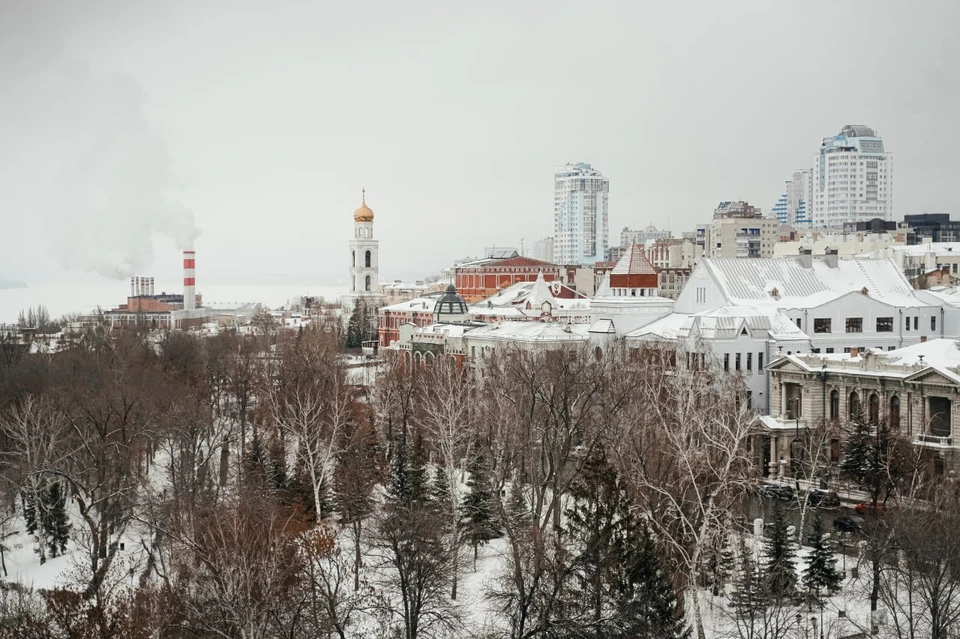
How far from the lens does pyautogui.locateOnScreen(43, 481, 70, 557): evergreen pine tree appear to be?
141 ft

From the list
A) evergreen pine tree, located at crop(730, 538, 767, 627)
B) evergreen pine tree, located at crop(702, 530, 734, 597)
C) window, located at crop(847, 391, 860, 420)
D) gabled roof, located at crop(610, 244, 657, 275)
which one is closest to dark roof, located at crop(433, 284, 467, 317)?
gabled roof, located at crop(610, 244, 657, 275)

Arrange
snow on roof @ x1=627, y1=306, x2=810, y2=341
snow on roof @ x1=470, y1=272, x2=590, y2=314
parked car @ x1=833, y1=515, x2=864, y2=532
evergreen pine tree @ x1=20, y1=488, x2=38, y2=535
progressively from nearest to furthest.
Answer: parked car @ x1=833, y1=515, x2=864, y2=532 → evergreen pine tree @ x1=20, y1=488, x2=38, y2=535 → snow on roof @ x1=627, y1=306, x2=810, y2=341 → snow on roof @ x1=470, y1=272, x2=590, y2=314

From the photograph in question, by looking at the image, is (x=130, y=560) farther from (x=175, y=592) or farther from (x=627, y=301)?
(x=627, y=301)

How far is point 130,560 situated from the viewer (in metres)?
38.5

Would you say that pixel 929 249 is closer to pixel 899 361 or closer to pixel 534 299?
pixel 534 299

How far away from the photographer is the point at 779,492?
46.5m

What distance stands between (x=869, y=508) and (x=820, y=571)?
8265mm

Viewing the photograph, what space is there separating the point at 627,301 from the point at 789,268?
981 cm

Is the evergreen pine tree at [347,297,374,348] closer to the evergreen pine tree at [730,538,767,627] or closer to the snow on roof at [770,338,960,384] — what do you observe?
the snow on roof at [770,338,960,384]

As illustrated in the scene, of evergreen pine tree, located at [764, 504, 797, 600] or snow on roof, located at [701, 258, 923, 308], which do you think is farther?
snow on roof, located at [701, 258, 923, 308]

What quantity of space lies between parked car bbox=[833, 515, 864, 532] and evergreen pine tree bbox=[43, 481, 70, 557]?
27.4 metres

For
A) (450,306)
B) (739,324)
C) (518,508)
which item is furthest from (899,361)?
(450,306)

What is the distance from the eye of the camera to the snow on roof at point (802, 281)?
6750 centimetres

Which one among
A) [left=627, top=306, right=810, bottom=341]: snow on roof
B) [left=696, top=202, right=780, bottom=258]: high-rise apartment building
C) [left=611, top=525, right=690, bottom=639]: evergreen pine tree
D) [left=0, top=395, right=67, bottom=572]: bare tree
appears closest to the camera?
[left=611, top=525, right=690, bottom=639]: evergreen pine tree
